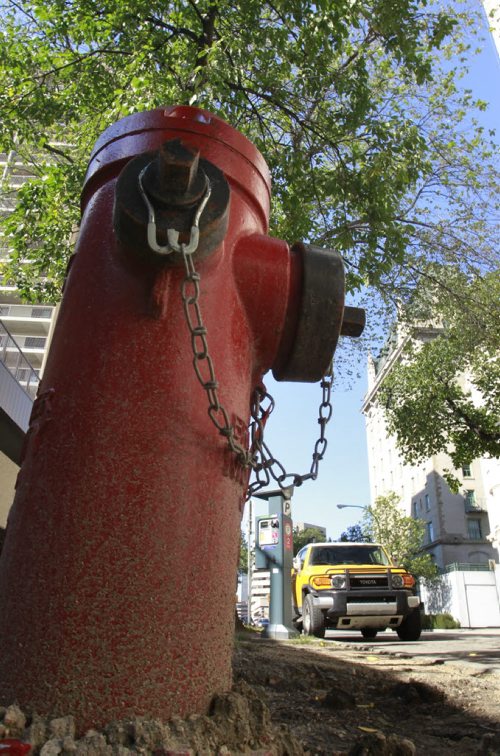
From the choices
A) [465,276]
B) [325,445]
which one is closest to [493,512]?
[465,276]

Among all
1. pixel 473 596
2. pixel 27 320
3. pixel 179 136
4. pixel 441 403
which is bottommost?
pixel 179 136

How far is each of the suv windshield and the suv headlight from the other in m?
1.39

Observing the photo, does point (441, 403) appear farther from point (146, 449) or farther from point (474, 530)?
point (474, 530)

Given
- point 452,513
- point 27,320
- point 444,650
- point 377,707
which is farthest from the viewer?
point 27,320

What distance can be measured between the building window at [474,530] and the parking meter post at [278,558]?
37.9m

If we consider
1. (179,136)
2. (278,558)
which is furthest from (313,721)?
(278,558)

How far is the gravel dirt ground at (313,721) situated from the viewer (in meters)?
1.35

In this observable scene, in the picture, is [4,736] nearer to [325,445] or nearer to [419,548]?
[325,445]

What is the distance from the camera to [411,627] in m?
11.0

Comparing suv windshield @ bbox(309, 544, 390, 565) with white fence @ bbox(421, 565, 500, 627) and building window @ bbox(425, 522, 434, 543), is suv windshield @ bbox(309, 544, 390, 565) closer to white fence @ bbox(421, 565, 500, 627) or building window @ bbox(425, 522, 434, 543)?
white fence @ bbox(421, 565, 500, 627)

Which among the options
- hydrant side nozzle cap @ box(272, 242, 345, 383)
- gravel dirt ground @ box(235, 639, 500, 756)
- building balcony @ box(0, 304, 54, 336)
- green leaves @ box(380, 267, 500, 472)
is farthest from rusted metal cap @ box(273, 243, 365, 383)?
building balcony @ box(0, 304, 54, 336)

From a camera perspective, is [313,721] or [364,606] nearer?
[313,721]

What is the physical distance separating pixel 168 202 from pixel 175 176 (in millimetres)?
79

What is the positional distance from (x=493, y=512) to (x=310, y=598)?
25.3 m
